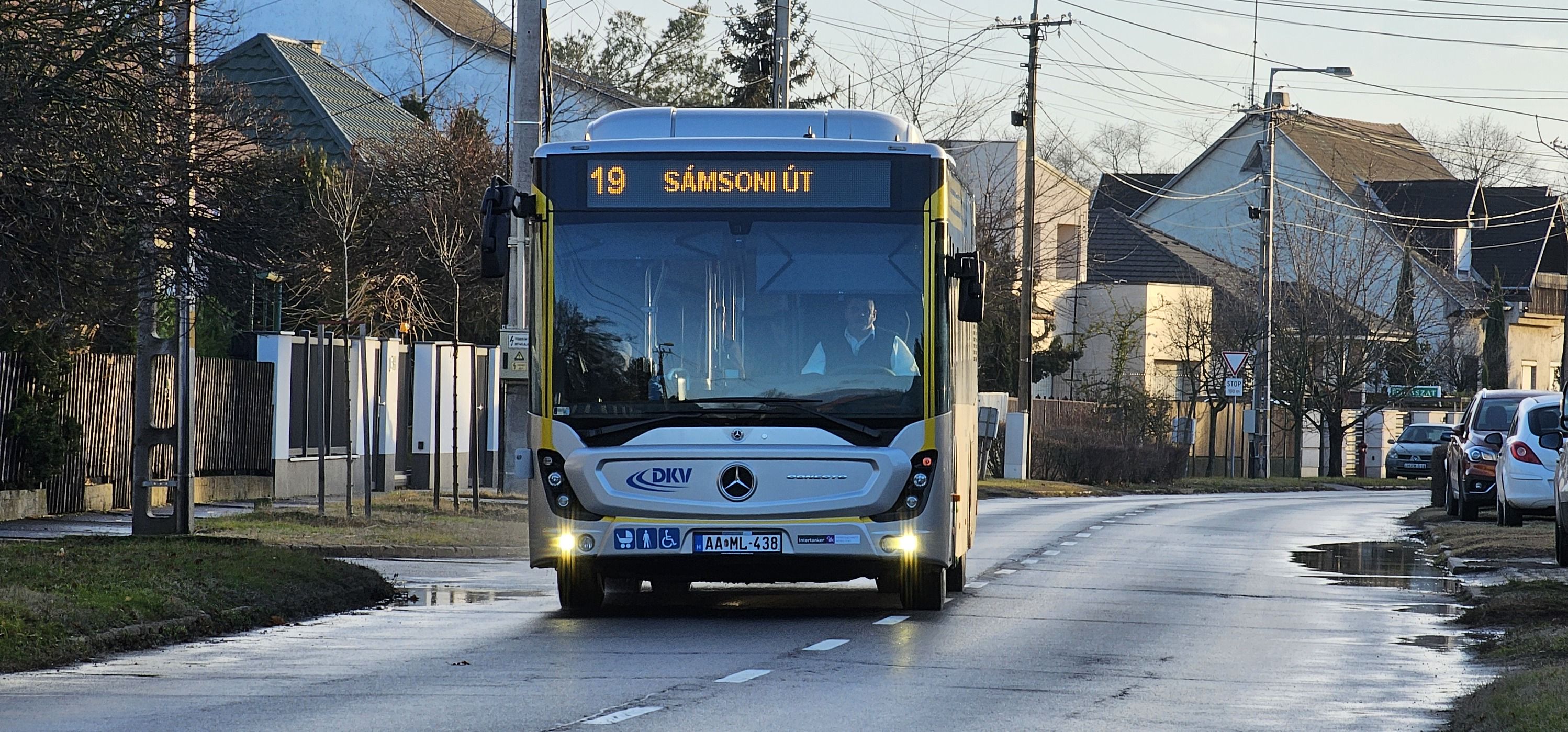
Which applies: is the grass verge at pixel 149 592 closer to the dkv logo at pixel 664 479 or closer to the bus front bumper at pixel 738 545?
the bus front bumper at pixel 738 545

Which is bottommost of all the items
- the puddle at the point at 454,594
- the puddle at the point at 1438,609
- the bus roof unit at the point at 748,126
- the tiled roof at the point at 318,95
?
the puddle at the point at 1438,609

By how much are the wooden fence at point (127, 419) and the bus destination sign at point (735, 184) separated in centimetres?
685

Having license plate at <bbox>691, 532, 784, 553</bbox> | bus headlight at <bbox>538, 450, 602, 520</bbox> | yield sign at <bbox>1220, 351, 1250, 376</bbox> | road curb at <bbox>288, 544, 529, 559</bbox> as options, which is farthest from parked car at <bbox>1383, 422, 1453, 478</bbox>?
bus headlight at <bbox>538, 450, 602, 520</bbox>

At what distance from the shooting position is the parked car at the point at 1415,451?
186 feet

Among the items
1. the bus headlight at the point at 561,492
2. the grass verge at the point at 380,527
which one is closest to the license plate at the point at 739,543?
the bus headlight at the point at 561,492

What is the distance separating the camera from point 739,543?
1291 centimetres

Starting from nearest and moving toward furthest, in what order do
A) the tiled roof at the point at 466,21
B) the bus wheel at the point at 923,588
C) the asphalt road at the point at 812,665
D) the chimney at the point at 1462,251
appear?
the asphalt road at the point at 812,665 < the bus wheel at the point at 923,588 < the tiled roof at the point at 466,21 < the chimney at the point at 1462,251

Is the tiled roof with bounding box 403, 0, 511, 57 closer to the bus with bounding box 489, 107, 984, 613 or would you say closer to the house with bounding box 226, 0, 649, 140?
the house with bounding box 226, 0, 649, 140

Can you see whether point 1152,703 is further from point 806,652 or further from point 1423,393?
point 1423,393

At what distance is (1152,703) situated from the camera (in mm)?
9742

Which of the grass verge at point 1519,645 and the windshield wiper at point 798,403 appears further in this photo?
the windshield wiper at point 798,403

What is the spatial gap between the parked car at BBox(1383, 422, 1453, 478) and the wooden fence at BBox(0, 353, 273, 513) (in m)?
38.1

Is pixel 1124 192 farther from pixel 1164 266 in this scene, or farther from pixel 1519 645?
pixel 1519 645

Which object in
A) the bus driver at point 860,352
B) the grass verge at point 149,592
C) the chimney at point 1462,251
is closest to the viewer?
the grass verge at point 149,592
